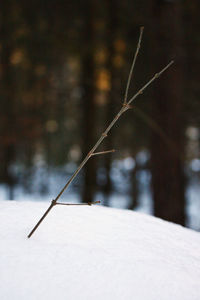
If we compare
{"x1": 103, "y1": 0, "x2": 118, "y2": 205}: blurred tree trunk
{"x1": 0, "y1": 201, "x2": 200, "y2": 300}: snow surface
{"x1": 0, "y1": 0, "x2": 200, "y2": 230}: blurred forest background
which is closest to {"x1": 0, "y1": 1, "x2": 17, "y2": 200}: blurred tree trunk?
{"x1": 0, "y1": 0, "x2": 200, "y2": 230}: blurred forest background

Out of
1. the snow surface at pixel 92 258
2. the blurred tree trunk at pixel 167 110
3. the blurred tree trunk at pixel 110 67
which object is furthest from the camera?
the blurred tree trunk at pixel 110 67

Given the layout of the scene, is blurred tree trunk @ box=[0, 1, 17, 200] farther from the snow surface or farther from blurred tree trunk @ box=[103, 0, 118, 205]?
the snow surface

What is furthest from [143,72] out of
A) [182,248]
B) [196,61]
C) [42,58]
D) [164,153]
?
[182,248]

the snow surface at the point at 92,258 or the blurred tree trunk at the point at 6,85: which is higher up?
the blurred tree trunk at the point at 6,85

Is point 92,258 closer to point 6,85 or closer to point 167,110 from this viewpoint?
point 167,110

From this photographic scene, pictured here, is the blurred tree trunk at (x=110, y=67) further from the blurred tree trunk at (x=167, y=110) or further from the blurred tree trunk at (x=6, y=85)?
the blurred tree trunk at (x=167, y=110)

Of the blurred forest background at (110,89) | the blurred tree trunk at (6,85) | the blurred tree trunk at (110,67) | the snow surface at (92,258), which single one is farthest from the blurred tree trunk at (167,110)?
the blurred tree trunk at (6,85)

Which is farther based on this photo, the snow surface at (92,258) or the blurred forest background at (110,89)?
the blurred forest background at (110,89)
